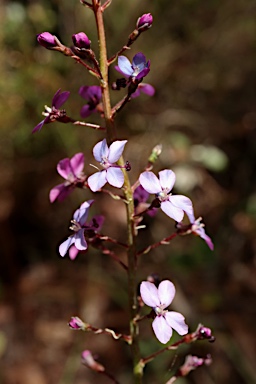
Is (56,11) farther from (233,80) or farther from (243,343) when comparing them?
(243,343)

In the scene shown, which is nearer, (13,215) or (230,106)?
(13,215)

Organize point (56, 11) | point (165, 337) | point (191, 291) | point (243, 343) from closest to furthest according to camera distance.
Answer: point (165, 337), point (243, 343), point (191, 291), point (56, 11)

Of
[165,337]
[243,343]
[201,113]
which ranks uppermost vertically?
[165,337]

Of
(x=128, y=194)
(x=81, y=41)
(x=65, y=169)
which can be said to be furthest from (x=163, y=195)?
(x=81, y=41)

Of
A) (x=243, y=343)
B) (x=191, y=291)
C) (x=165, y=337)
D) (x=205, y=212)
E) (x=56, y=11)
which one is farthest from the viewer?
(x=56, y=11)

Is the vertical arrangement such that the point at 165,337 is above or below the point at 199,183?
above

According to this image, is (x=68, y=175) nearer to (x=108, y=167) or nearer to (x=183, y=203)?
(x=108, y=167)

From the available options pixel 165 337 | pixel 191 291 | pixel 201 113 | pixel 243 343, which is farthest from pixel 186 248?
pixel 165 337

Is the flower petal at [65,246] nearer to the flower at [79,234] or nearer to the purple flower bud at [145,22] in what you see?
the flower at [79,234]
